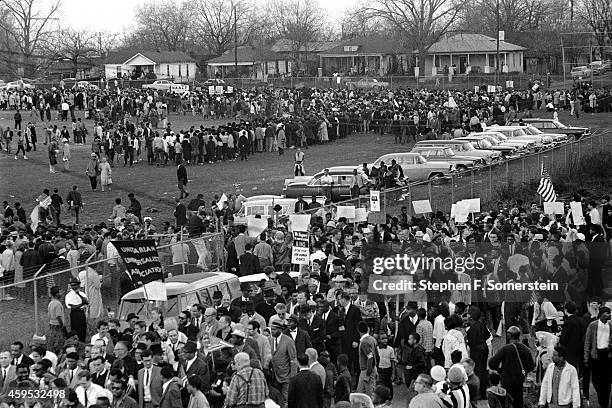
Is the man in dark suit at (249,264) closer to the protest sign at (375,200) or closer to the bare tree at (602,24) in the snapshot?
the protest sign at (375,200)

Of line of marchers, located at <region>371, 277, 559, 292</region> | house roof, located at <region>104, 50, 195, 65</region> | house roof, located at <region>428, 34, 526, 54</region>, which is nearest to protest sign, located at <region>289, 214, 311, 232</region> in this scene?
line of marchers, located at <region>371, 277, 559, 292</region>

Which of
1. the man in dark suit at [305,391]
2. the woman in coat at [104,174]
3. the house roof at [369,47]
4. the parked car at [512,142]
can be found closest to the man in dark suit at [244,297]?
the man in dark suit at [305,391]

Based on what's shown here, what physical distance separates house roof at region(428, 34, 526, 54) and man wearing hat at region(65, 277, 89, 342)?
79.8m

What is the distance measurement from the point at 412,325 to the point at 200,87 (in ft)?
216

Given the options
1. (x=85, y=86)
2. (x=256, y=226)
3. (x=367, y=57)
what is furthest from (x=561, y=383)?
(x=367, y=57)

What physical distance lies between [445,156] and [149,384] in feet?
90.3

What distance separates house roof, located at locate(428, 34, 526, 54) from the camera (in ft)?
317

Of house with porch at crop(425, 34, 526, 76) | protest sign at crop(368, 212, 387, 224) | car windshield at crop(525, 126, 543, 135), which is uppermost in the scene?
house with porch at crop(425, 34, 526, 76)

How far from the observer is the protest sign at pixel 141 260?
55.9 feet

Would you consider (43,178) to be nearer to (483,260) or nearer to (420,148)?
(420,148)

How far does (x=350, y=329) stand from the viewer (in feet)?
54.8

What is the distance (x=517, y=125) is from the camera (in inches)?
1966

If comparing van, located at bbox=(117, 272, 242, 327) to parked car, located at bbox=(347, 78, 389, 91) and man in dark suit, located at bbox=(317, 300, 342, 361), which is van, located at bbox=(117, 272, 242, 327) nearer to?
man in dark suit, located at bbox=(317, 300, 342, 361)

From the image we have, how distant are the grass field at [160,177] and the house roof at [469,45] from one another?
4499 centimetres
